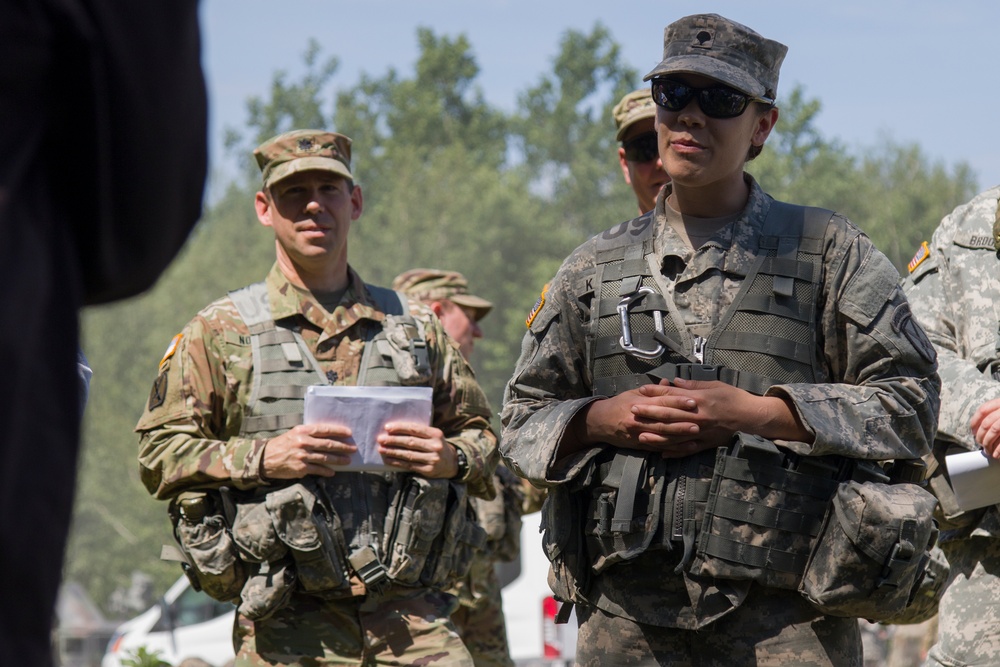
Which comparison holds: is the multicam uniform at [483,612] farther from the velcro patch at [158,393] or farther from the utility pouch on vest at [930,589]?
the utility pouch on vest at [930,589]

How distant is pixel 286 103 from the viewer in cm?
6831

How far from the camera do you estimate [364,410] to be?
5.69 metres

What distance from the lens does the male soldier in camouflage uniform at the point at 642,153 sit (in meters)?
6.95

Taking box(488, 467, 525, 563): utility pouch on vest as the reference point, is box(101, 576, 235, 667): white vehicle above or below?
below

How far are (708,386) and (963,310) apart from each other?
2.04 metres

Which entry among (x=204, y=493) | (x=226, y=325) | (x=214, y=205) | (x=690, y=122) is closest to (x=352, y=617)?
(x=204, y=493)

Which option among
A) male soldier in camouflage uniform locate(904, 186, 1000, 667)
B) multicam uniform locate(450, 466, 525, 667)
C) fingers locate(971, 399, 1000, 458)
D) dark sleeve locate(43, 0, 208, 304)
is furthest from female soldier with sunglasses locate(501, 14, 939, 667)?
multicam uniform locate(450, 466, 525, 667)

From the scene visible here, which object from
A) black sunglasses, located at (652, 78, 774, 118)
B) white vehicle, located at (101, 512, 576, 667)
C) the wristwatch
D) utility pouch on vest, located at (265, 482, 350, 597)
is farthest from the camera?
white vehicle, located at (101, 512, 576, 667)

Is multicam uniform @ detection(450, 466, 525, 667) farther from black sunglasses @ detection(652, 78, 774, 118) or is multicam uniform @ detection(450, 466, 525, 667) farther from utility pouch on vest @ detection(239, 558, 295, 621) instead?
black sunglasses @ detection(652, 78, 774, 118)

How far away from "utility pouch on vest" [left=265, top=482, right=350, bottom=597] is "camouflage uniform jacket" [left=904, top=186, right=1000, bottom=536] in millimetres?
2451

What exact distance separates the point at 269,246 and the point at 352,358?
205ft

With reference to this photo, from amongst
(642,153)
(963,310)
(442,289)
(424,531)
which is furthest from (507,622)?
(963,310)

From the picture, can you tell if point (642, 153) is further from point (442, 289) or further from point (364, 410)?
point (442, 289)

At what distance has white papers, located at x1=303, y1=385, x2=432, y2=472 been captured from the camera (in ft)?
18.5
